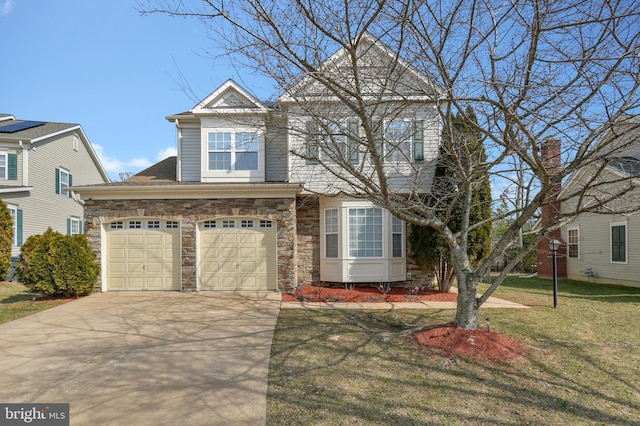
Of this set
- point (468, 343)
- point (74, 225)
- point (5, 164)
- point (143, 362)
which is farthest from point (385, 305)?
point (74, 225)

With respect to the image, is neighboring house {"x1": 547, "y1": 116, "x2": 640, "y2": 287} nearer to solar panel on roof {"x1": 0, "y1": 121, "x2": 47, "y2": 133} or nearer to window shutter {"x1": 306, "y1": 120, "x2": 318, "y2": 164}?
window shutter {"x1": 306, "y1": 120, "x2": 318, "y2": 164}

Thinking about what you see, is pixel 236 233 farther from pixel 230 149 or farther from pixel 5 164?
pixel 5 164

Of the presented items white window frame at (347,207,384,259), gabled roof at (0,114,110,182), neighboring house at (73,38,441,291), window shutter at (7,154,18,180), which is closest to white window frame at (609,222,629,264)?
neighboring house at (73,38,441,291)

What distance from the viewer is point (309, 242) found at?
460 inches

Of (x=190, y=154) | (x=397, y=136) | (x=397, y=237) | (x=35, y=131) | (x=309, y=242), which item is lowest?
(x=309, y=242)

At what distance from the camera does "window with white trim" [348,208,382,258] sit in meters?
11.1

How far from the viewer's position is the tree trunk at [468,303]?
5930mm

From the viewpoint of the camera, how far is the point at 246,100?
12.2m

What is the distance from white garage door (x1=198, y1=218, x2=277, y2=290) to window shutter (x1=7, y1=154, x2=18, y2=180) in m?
11.1

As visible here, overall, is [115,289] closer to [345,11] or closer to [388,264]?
[388,264]

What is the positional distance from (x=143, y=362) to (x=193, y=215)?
20.0ft

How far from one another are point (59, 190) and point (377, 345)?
18.9 meters

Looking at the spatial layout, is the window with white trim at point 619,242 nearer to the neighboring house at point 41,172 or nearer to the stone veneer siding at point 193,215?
the stone veneer siding at point 193,215

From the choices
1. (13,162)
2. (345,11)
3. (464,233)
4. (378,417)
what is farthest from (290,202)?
(13,162)
